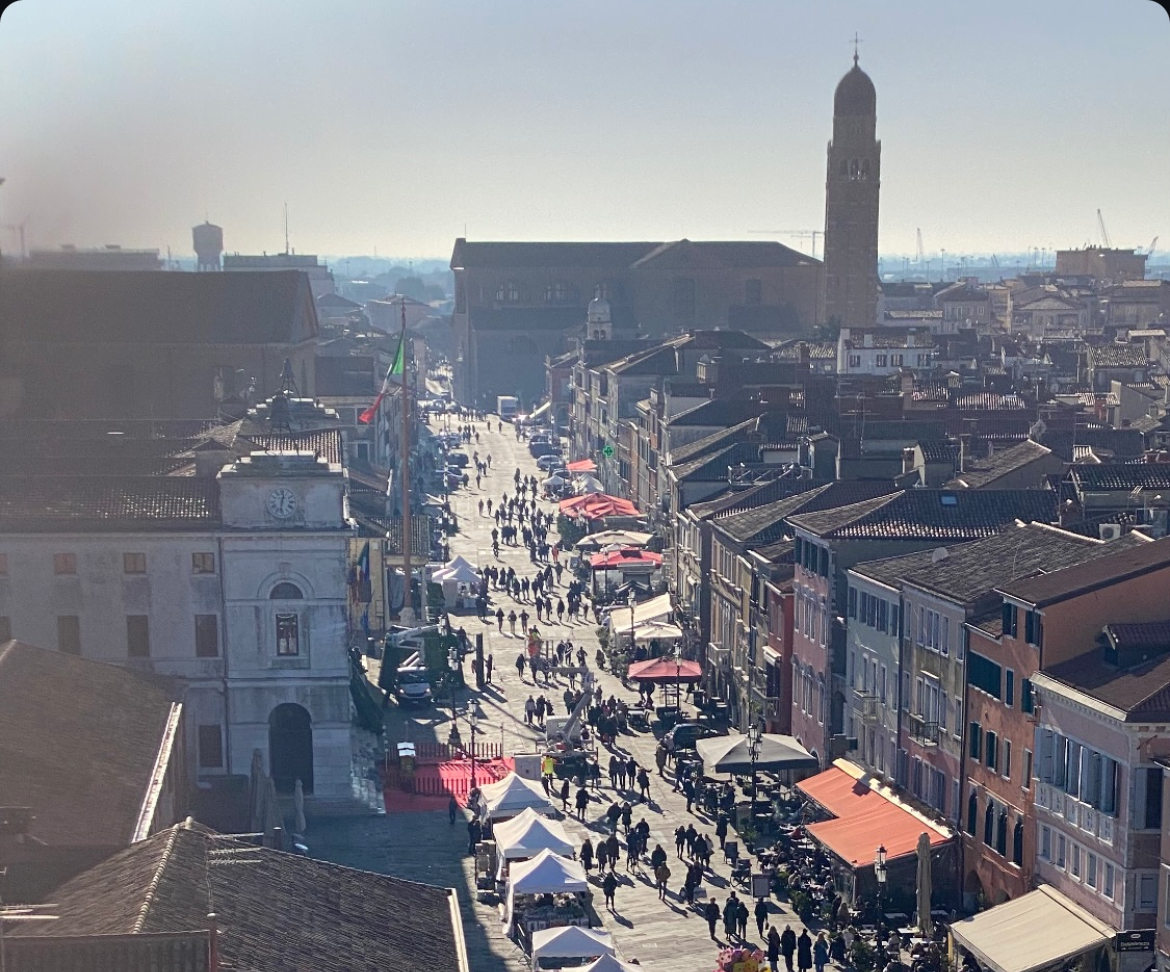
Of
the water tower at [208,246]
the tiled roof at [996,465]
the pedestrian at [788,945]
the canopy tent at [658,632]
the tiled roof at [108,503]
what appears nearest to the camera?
the pedestrian at [788,945]

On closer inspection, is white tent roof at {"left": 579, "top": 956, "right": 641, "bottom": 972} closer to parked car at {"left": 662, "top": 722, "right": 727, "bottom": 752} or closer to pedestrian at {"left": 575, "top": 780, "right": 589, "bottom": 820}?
pedestrian at {"left": 575, "top": 780, "right": 589, "bottom": 820}

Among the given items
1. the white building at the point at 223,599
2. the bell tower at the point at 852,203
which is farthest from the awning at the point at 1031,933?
the bell tower at the point at 852,203

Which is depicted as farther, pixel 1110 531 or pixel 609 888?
pixel 1110 531

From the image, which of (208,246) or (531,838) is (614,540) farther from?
(208,246)

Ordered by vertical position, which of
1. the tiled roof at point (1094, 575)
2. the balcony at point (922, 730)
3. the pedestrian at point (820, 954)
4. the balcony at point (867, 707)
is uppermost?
the tiled roof at point (1094, 575)

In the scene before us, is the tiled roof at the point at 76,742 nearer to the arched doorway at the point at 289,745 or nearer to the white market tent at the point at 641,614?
the arched doorway at the point at 289,745

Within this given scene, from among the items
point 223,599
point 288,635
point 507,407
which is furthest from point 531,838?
point 507,407
